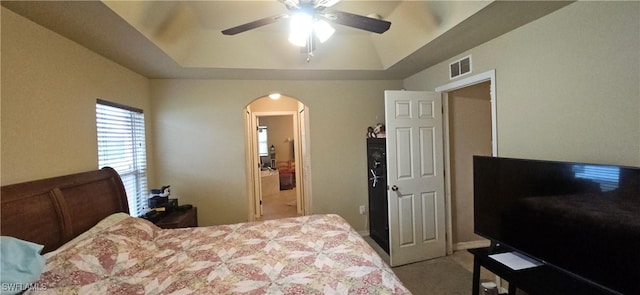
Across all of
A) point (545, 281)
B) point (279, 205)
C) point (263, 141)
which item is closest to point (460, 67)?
point (545, 281)

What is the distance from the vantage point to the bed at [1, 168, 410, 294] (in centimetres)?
133

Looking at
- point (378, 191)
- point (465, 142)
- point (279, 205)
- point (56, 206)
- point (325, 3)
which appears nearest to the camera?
point (325, 3)

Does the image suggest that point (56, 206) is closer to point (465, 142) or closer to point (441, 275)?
point (441, 275)

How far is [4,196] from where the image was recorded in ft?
4.59

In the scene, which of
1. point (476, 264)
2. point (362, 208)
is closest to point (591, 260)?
point (476, 264)

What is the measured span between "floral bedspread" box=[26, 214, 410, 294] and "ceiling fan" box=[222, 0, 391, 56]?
146 centimetres

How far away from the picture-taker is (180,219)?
2781 millimetres

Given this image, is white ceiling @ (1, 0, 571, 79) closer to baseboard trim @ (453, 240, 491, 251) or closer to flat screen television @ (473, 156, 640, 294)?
flat screen television @ (473, 156, 640, 294)

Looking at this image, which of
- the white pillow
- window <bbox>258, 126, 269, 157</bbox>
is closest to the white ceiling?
the white pillow

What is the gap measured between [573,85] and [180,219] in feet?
11.5

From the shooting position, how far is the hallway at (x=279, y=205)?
5.12 m

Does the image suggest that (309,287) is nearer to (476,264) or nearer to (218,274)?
(218,274)

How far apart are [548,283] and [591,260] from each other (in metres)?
0.25

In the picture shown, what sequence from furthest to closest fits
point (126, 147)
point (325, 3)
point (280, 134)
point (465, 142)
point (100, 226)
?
point (280, 134) < point (465, 142) < point (126, 147) < point (100, 226) < point (325, 3)
